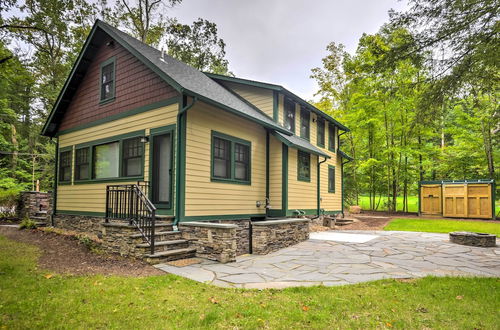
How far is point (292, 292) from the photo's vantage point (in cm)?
401

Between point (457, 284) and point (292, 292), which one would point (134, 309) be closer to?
point (292, 292)

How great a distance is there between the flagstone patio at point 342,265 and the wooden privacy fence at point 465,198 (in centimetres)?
729

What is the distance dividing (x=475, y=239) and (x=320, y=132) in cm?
752


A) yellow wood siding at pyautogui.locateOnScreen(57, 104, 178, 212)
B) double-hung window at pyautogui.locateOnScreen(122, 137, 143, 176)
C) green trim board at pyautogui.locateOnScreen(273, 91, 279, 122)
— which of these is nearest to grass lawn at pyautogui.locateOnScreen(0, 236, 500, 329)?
double-hung window at pyautogui.locateOnScreen(122, 137, 143, 176)

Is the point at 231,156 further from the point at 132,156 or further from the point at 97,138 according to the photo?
the point at 97,138

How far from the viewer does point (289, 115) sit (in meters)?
11.8

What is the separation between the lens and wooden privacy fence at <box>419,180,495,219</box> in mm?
13727

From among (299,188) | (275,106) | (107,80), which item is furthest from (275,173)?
(107,80)

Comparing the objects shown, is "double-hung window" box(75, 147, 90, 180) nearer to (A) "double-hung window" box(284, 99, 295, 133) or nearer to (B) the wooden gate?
(A) "double-hung window" box(284, 99, 295, 133)

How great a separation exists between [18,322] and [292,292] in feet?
9.75

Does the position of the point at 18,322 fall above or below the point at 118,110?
below

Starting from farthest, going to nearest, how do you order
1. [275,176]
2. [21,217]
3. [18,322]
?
[21,217] → [275,176] → [18,322]

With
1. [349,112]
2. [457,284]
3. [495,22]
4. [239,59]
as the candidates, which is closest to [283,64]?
[239,59]

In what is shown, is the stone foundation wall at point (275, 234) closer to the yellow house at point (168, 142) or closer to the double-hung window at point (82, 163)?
the yellow house at point (168, 142)
